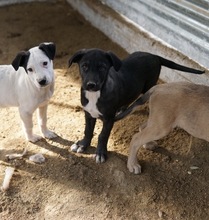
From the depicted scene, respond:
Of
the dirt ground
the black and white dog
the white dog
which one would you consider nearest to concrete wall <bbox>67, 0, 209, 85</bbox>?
→ the black and white dog

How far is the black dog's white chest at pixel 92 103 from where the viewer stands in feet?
12.5

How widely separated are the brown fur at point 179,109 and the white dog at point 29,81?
47.4 inches

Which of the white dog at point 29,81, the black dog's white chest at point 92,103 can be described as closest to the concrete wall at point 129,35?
the black dog's white chest at point 92,103

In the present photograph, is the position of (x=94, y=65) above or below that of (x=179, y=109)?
above

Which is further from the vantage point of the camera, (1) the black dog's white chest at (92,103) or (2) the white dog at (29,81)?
(1) the black dog's white chest at (92,103)

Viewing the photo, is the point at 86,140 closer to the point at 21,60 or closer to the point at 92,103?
the point at 92,103

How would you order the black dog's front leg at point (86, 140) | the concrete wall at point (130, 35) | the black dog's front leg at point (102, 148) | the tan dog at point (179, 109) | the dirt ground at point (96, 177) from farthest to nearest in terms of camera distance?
the concrete wall at point (130, 35) → the black dog's front leg at point (86, 140) → the black dog's front leg at point (102, 148) → the dirt ground at point (96, 177) → the tan dog at point (179, 109)

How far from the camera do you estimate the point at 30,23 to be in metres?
7.37

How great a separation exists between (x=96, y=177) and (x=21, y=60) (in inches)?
63.7

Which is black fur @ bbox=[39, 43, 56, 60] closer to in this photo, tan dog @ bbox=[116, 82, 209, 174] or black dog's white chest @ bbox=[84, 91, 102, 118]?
black dog's white chest @ bbox=[84, 91, 102, 118]

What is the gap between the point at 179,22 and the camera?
5.18 m

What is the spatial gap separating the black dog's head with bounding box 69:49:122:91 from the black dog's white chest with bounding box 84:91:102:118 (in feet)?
0.55

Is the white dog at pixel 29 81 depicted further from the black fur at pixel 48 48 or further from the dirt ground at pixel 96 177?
the dirt ground at pixel 96 177

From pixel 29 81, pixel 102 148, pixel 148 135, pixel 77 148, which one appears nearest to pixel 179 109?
pixel 148 135
